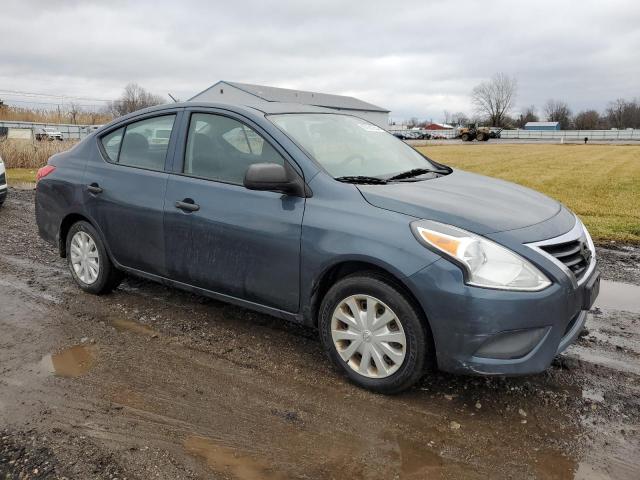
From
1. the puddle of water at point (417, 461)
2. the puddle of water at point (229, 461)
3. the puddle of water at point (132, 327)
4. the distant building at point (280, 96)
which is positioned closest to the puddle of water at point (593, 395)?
the puddle of water at point (417, 461)

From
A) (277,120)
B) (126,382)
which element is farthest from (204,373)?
(277,120)

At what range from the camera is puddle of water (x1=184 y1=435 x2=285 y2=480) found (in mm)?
2562

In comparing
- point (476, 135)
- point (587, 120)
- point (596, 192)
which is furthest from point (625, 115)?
point (596, 192)

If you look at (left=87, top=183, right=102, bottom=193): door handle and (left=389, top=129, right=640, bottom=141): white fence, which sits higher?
(left=389, top=129, right=640, bottom=141): white fence

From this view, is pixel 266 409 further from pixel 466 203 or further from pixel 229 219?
pixel 466 203

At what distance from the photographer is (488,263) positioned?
2887 millimetres

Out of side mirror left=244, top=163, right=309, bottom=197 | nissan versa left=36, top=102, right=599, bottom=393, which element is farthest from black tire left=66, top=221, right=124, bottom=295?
side mirror left=244, top=163, right=309, bottom=197

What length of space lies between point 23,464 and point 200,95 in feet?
181

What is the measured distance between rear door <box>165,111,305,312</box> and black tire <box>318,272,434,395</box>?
1.05 ft

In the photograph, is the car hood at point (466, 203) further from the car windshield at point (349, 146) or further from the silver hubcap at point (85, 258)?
the silver hubcap at point (85, 258)

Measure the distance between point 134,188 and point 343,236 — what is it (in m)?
2.05

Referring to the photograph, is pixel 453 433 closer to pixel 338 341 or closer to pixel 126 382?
pixel 338 341

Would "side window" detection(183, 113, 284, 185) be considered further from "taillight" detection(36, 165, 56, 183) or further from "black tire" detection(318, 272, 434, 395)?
"taillight" detection(36, 165, 56, 183)

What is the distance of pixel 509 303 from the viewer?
2816mm
